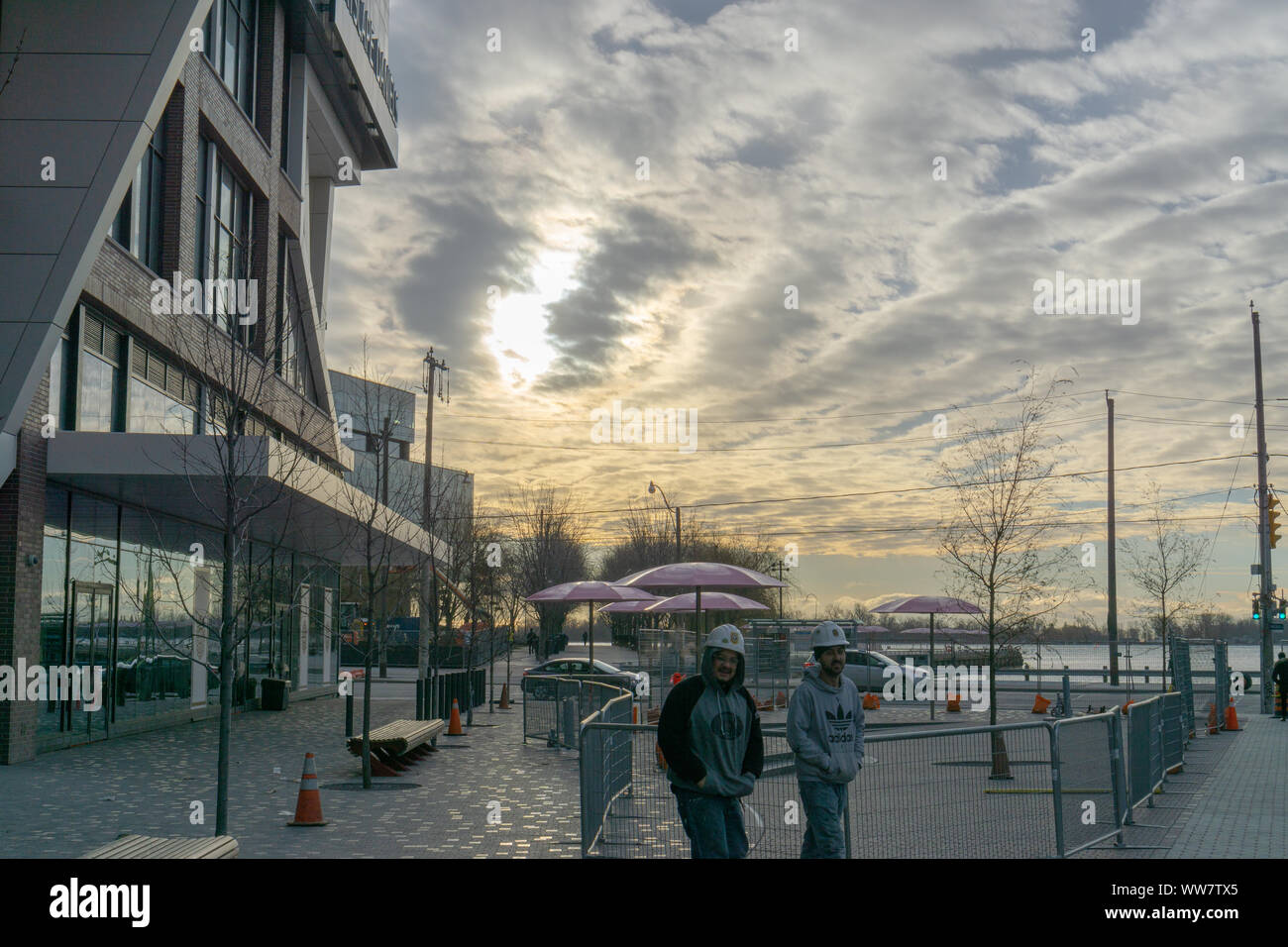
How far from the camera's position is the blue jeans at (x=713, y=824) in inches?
274

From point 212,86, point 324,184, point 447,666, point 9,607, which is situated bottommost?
point 447,666

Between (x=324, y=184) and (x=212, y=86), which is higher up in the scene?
(x=324, y=184)

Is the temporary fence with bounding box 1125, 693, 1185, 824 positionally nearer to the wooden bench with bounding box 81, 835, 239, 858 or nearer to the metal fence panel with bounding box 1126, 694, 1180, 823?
the metal fence panel with bounding box 1126, 694, 1180, 823

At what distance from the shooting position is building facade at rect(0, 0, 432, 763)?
1616cm

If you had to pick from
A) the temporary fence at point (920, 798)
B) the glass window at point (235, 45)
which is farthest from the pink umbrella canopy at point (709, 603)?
the temporary fence at point (920, 798)

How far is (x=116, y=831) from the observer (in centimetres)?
1108

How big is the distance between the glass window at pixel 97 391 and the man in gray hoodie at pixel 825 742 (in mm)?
Answer: 14731
